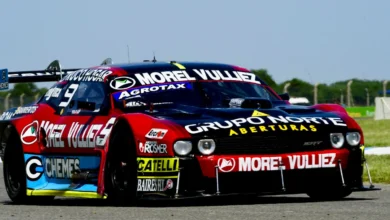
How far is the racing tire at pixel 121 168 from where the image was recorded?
332 inches

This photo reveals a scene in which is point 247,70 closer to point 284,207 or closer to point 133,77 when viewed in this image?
point 133,77

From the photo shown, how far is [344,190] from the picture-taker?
8914mm

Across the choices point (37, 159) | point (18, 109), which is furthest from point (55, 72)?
point (37, 159)

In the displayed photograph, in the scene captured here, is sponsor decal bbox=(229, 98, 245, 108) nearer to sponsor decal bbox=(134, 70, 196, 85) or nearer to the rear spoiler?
sponsor decal bbox=(134, 70, 196, 85)

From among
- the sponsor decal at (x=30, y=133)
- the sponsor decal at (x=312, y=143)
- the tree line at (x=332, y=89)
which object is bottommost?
the tree line at (x=332, y=89)

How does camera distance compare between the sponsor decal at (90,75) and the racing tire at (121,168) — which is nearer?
the racing tire at (121,168)

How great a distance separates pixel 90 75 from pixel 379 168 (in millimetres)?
5760

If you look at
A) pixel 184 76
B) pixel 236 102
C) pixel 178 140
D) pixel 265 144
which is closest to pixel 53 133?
pixel 184 76

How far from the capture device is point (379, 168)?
48.0 ft

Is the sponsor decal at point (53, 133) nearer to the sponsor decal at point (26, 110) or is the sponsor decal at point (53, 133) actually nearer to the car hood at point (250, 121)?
the sponsor decal at point (26, 110)

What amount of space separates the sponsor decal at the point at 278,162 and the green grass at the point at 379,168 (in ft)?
13.6

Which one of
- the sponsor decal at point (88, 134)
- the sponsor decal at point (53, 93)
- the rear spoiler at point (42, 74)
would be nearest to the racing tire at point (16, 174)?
the sponsor decal at point (53, 93)

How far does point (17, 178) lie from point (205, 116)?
2.62 metres

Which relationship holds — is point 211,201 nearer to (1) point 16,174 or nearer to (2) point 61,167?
(2) point 61,167
